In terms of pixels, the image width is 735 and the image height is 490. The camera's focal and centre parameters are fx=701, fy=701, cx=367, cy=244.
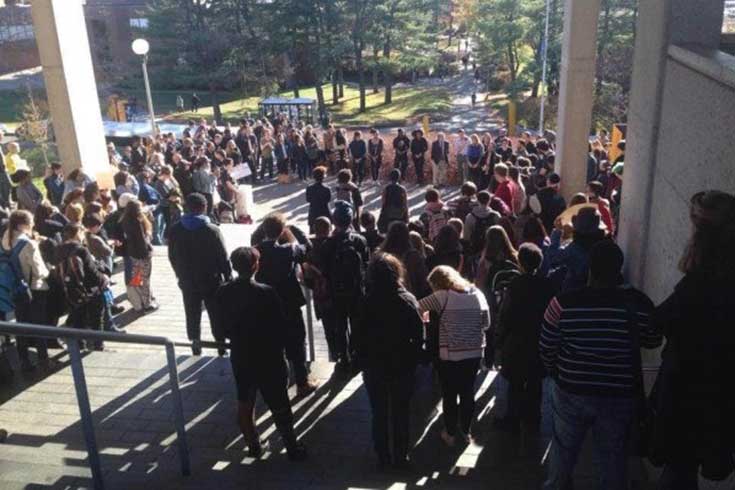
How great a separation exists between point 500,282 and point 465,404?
3.90 ft

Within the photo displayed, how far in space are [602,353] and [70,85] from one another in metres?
12.6

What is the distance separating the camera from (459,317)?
511 centimetres

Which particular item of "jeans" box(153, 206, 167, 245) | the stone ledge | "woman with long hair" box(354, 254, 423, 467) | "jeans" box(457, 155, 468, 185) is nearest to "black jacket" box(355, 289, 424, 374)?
"woman with long hair" box(354, 254, 423, 467)

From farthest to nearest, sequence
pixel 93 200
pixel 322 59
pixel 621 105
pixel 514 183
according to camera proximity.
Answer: pixel 322 59 < pixel 621 105 < pixel 514 183 < pixel 93 200

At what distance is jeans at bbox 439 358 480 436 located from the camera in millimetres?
5270

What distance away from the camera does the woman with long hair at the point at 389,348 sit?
475 cm

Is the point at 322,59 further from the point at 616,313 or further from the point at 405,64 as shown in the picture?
the point at 616,313

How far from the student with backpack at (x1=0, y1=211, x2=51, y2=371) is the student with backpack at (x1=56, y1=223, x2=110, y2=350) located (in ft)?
0.69

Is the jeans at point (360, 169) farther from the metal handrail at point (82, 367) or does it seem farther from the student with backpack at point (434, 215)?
the metal handrail at point (82, 367)

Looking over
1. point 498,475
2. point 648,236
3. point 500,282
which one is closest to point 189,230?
point 500,282

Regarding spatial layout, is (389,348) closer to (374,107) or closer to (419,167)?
(419,167)

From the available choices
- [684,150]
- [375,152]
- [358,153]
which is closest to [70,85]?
[358,153]

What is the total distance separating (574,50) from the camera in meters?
13.0

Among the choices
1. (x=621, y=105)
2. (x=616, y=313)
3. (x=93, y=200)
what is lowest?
(x=621, y=105)
